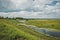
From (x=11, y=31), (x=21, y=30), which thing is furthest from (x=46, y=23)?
(x=11, y=31)

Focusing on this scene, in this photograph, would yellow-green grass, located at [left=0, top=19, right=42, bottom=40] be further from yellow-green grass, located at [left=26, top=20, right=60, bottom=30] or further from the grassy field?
yellow-green grass, located at [left=26, top=20, right=60, bottom=30]

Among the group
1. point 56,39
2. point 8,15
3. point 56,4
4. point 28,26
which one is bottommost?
point 56,39

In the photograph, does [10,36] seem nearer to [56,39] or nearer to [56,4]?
[56,39]

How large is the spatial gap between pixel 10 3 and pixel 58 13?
4.06 ft

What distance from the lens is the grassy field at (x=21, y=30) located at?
391 centimetres

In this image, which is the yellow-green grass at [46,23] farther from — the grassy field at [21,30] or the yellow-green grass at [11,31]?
the yellow-green grass at [11,31]

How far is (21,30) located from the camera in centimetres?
398

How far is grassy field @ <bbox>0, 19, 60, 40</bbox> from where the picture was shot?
3.91m

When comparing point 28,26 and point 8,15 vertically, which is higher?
point 8,15

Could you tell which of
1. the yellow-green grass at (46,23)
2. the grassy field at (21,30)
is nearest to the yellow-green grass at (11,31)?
the grassy field at (21,30)

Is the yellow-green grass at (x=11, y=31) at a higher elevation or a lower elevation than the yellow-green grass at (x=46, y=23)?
lower

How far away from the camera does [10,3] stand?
411 centimetres

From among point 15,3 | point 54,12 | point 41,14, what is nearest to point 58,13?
point 54,12

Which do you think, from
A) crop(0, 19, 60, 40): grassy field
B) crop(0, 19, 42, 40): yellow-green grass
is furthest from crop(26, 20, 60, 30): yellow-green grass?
crop(0, 19, 42, 40): yellow-green grass
